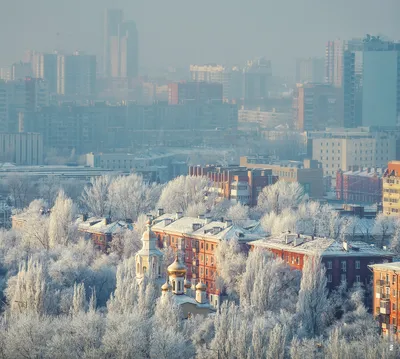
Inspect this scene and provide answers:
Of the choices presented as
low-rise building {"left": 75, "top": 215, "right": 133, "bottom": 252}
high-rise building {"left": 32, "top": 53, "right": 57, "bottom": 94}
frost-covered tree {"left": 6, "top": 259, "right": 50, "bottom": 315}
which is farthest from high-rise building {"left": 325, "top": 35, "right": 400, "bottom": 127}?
frost-covered tree {"left": 6, "top": 259, "right": 50, "bottom": 315}

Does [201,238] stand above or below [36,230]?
above

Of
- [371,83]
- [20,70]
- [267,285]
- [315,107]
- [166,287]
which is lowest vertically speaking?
[267,285]

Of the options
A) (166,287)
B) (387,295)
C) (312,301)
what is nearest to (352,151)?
(312,301)

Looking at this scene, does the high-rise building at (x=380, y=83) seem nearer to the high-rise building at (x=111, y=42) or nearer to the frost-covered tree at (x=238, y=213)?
the frost-covered tree at (x=238, y=213)

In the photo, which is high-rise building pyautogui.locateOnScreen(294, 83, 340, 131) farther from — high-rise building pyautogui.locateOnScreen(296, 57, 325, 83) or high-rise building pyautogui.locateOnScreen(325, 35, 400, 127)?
high-rise building pyautogui.locateOnScreen(296, 57, 325, 83)

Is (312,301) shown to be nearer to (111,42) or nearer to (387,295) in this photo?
(387,295)

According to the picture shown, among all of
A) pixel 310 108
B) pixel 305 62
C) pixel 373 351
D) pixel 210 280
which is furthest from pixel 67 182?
pixel 305 62

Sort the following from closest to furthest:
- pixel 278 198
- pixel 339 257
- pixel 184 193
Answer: pixel 339 257, pixel 278 198, pixel 184 193
